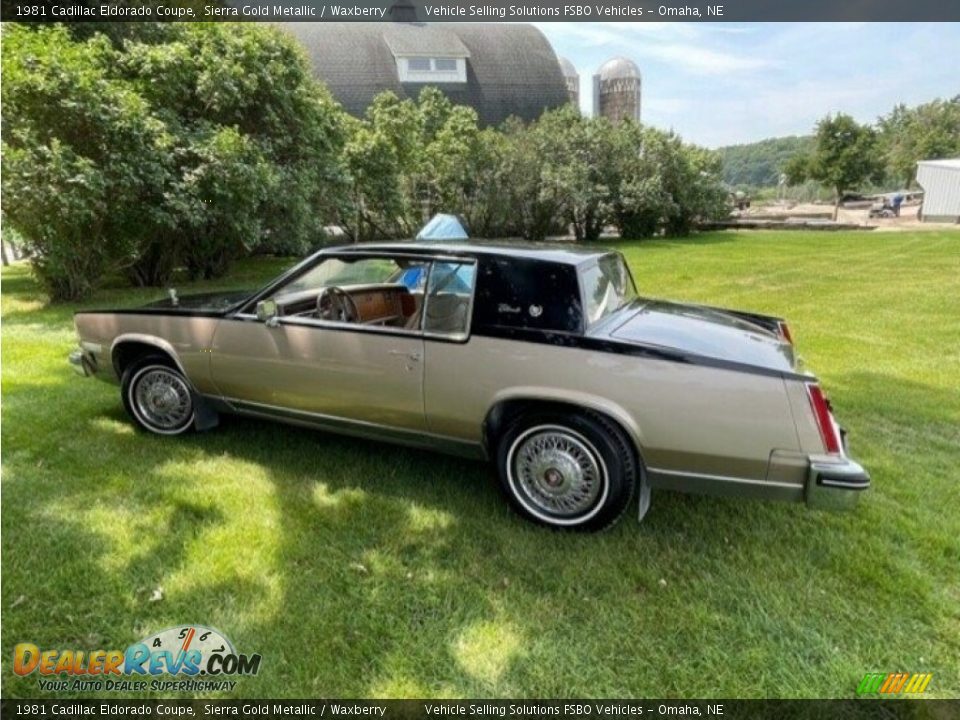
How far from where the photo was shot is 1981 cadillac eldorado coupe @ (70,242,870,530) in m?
2.69

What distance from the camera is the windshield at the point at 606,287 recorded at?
10.5 ft

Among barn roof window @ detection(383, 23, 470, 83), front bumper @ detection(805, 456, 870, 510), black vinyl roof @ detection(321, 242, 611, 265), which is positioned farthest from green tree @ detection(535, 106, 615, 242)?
front bumper @ detection(805, 456, 870, 510)

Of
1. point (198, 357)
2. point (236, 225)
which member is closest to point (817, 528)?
point (198, 357)

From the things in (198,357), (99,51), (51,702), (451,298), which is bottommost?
(51,702)

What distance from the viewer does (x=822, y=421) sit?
2637 millimetres

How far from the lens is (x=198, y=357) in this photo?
13.2ft

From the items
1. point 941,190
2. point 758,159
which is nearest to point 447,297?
point 941,190

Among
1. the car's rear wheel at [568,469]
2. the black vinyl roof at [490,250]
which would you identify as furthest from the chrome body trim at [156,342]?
the car's rear wheel at [568,469]

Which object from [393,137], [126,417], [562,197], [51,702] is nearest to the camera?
[51,702]

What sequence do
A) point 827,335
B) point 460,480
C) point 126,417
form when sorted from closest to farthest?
point 460,480 → point 126,417 → point 827,335

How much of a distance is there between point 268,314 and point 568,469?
2136 mm

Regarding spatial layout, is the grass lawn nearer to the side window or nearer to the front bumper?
the front bumper

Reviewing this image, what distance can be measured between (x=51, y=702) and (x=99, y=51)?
435 inches

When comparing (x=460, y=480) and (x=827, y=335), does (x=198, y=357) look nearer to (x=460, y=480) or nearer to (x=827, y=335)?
(x=460, y=480)
